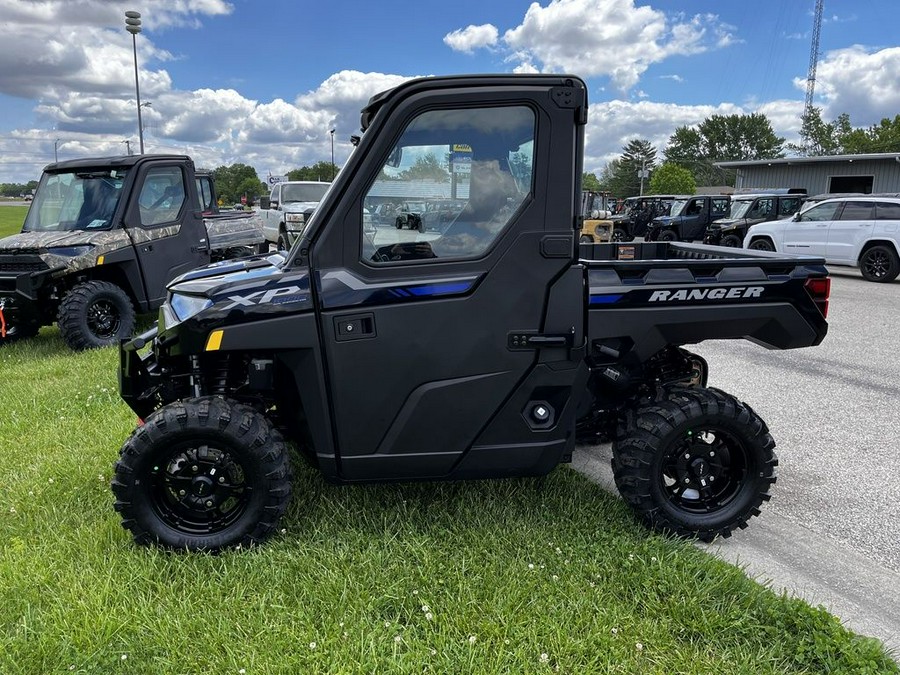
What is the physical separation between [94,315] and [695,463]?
269 inches

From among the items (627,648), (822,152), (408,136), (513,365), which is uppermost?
(822,152)

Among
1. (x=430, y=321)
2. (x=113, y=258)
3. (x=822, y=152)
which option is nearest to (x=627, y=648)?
(x=430, y=321)

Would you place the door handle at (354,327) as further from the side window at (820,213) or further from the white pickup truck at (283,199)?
the side window at (820,213)

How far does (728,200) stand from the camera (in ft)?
72.2

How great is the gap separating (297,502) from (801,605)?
2.45 metres

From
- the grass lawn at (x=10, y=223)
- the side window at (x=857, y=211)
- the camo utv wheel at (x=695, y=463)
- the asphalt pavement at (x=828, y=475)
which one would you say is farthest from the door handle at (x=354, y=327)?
the side window at (x=857, y=211)

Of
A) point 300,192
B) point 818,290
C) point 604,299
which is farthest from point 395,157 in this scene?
point 300,192

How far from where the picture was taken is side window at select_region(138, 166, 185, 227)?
7.96 meters

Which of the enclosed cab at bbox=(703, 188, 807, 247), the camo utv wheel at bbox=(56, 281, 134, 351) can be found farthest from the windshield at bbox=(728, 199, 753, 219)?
the camo utv wheel at bbox=(56, 281, 134, 351)

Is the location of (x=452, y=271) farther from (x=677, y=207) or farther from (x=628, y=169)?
(x=628, y=169)

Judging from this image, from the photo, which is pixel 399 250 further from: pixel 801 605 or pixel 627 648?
pixel 801 605

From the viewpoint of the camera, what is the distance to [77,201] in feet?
25.9

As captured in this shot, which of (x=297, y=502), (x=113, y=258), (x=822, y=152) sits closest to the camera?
(x=297, y=502)

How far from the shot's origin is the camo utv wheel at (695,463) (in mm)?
3172
